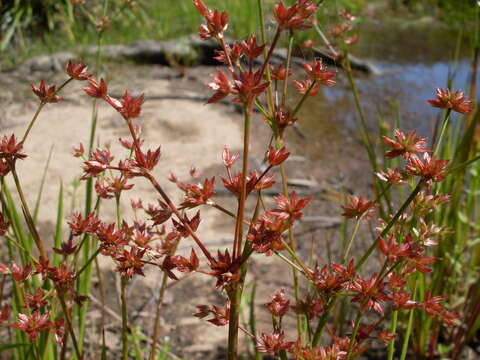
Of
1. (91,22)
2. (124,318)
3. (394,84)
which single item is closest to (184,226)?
(124,318)

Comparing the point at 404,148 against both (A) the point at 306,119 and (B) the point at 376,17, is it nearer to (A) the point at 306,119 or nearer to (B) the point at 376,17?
(A) the point at 306,119

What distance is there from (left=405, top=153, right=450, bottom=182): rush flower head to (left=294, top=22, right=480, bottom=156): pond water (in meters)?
1.98

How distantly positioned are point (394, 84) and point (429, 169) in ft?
15.2

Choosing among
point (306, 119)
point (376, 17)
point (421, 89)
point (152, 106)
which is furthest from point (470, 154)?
point (376, 17)

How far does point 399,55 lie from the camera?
5973mm

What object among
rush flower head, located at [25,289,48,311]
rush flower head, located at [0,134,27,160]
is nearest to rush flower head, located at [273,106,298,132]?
rush flower head, located at [0,134,27,160]

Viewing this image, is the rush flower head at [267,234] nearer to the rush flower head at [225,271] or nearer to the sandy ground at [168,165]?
the rush flower head at [225,271]

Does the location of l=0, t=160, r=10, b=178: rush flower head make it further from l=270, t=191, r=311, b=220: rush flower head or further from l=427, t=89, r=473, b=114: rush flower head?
l=427, t=89, r=473, b=114: rush flower head

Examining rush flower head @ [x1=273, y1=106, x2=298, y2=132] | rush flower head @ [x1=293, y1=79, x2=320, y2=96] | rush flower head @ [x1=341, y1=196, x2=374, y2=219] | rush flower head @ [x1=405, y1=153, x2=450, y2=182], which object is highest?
rush flower head @ [x1=293, y1=79, x2=320, y2=96]

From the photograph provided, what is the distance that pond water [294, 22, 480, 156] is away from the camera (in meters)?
3.83

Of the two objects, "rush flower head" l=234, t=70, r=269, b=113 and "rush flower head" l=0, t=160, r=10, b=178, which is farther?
"rush flower head" l=0, t=160, r=10, b=178

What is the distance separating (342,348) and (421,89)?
4.45m

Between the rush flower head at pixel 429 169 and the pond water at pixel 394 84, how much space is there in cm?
198

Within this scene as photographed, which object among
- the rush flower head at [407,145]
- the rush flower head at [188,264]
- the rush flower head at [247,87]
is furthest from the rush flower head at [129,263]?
the rush flower head at [407,145]
